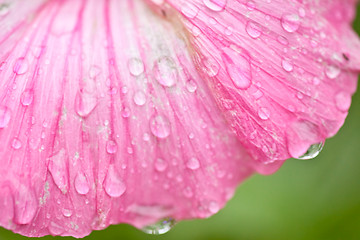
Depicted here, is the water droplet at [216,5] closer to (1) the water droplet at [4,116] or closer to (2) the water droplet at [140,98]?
(2) the water droplet at [140,98]

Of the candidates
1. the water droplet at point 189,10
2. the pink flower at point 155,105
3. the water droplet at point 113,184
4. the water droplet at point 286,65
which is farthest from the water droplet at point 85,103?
the water droplet at point 286,65

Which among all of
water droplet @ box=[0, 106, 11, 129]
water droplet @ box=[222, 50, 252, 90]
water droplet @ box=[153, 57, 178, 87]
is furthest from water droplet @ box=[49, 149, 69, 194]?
water droplet @ box=[222, 50, 252, 90]

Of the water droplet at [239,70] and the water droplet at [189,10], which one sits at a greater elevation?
the water droplet at [189,10]

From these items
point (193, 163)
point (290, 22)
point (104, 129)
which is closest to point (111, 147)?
point (104, 129)

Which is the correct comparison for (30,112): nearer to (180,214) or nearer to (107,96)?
(107,96)

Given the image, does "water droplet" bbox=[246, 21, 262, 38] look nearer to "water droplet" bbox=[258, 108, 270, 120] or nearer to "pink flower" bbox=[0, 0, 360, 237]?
"pink flower" bbox=[0, 0, 360, 237]

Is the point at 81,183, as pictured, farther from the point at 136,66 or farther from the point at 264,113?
the point at 264,113

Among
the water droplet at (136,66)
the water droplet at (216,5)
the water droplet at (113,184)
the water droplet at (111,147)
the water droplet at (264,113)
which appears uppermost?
the water droplet at (216,5)

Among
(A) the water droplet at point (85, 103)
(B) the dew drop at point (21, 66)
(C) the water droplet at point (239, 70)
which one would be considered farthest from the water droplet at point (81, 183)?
(C) the water droplet at point (239, 70)
